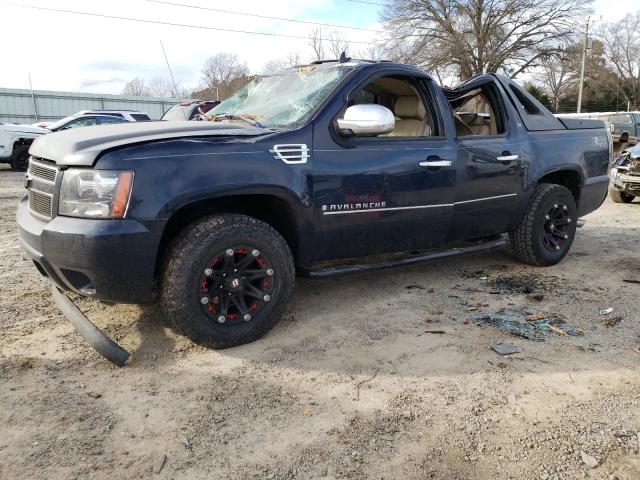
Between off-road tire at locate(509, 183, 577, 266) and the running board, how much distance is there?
0.66ft

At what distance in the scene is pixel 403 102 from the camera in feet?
15.6

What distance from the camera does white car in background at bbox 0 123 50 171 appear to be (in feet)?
43.2

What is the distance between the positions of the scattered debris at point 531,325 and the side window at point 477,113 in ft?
5.70

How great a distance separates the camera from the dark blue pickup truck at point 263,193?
2.90 metres

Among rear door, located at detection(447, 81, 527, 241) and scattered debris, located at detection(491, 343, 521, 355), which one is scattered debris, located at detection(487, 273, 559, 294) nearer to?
rear door, located at detection(447, 81, 527, 241)

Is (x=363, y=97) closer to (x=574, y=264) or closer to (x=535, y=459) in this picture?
(x=574, y=264)

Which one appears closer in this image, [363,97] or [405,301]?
[405,301]

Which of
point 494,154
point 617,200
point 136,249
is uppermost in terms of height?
point 494,154

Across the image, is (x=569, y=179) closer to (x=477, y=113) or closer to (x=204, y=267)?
(x=477, y=113)

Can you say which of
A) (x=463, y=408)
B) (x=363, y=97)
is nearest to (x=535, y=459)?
(x=463, y=408)

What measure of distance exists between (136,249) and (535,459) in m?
2.19

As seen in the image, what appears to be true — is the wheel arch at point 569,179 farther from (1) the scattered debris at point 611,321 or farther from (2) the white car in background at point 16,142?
(2) the white car in background at point 16,142

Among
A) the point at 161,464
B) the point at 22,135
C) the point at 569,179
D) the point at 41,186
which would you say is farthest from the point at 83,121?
the point at 161,464

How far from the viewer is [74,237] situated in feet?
9.31
